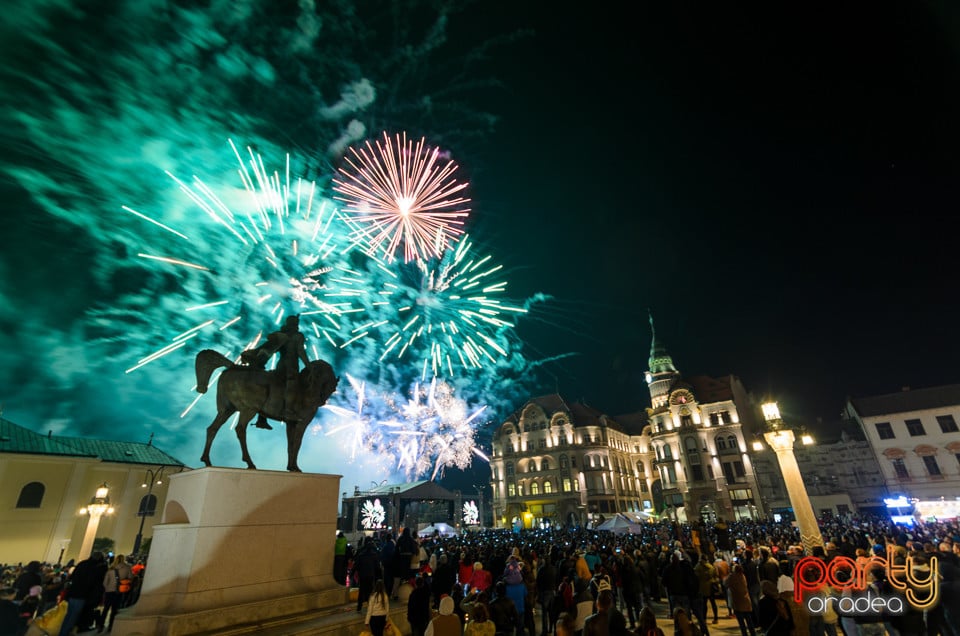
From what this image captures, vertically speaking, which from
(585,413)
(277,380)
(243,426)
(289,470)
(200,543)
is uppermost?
(585,413)

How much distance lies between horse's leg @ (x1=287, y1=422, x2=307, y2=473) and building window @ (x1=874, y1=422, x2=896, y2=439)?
57.6 metres

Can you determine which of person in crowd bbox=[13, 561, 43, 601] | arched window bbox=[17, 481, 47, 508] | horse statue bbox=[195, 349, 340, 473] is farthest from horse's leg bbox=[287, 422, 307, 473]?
arched window bbox=[17, 481, 47, 508]

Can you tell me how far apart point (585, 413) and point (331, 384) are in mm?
56421

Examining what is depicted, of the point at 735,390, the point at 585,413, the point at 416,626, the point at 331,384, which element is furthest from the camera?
the point at 585,413

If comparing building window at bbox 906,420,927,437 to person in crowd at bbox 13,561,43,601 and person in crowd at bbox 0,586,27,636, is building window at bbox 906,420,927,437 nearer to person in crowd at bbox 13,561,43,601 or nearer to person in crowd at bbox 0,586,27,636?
person in crowd at bbox 0,586,27,636

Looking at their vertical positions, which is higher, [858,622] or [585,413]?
[585,413]

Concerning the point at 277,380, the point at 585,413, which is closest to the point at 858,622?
the point at 277,380

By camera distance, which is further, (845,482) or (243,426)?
(845,482)

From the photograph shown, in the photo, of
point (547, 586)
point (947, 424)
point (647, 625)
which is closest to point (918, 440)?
point (947, 424)

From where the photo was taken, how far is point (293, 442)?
8.90m

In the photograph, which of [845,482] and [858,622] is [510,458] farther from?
[858,622]

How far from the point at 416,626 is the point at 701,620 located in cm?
597

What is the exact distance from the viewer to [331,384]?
31.3 feet

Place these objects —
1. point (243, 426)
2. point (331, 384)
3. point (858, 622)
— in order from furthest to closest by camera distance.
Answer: point (331, 384) < point (243, 426) < point (858, 622)
